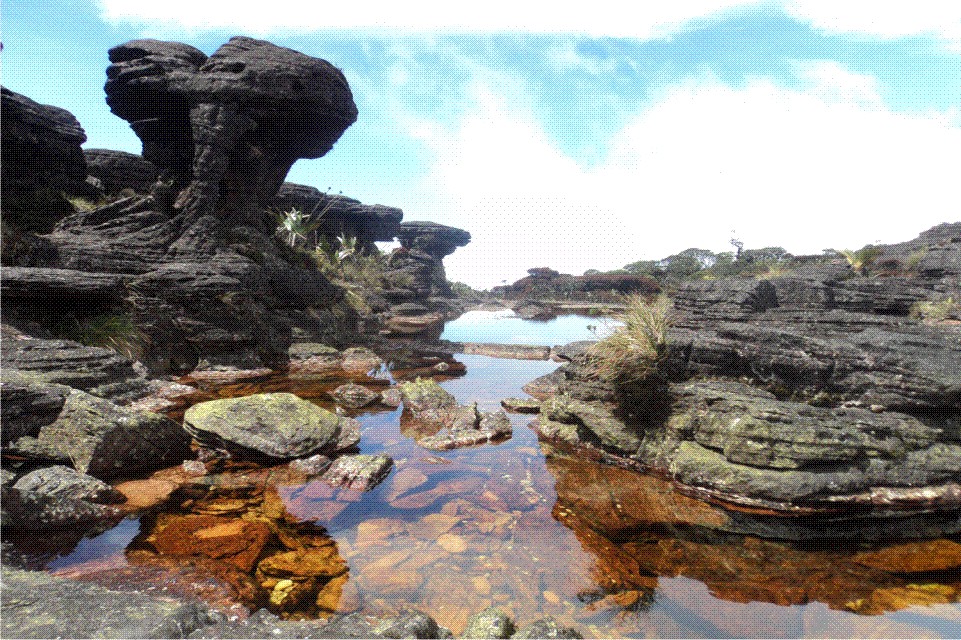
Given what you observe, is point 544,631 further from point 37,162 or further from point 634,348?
point 37,162

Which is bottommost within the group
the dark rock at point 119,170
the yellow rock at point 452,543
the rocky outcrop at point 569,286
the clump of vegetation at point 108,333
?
the yellow rock at point 452,543

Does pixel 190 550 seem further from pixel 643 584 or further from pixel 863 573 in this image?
pixel 863 573

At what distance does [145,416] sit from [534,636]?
5194 millimetres

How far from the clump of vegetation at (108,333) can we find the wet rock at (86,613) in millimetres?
8170

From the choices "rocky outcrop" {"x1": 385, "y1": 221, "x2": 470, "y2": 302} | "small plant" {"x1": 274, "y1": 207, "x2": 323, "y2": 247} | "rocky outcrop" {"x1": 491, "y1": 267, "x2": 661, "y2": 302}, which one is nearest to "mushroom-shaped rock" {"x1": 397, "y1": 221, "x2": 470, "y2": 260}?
"rocky outcrop" {"x1": 385, "y1": 221, "x2": 470, "y2": 302}

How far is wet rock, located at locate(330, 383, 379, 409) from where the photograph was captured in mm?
8773

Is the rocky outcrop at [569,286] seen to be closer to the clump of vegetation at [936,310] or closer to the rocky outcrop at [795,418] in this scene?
the clump of vegetation at [936,310]

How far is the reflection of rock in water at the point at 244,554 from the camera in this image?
126 inches

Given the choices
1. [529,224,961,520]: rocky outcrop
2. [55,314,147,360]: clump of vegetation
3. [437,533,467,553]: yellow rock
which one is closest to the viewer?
[437,533,467,553]: yellow rock

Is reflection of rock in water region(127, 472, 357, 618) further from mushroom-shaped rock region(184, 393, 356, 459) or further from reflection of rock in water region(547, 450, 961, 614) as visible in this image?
reflection of rock in water region(547, 450, 961, 614)

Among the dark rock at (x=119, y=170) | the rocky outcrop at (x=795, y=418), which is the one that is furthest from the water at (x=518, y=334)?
the dark rock at (x=119, y=170)

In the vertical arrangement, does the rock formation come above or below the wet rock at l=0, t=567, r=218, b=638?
above

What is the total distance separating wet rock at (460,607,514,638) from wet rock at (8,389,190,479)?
4.36 m

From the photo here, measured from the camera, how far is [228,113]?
13.4 metres
